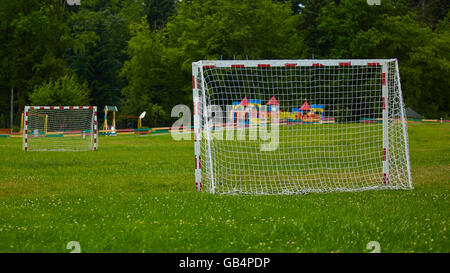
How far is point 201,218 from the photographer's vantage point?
773 centimetres

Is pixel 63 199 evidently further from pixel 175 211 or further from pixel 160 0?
pixel 160 0

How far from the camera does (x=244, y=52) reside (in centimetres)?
5634

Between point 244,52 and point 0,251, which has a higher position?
point 244,52

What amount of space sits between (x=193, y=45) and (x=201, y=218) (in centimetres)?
4913

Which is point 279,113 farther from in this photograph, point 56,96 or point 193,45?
point 193,45

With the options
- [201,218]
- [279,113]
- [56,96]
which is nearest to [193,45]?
[56,96]

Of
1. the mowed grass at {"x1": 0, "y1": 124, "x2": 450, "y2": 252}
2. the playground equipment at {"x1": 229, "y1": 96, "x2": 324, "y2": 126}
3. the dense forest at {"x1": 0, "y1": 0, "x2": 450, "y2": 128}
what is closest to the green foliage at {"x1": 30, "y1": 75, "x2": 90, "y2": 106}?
the dense forest at {"x1": 0, "y1": 0, "x2": 450, "y2": 128}

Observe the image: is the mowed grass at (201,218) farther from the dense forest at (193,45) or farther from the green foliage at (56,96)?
the dense forest at (193,45)

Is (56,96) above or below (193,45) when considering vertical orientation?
below

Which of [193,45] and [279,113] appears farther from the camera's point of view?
[193,45]

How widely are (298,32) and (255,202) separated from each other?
5499 centimetres

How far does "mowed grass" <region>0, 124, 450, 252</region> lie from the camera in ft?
20.6

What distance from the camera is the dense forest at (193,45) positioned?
2099 inches

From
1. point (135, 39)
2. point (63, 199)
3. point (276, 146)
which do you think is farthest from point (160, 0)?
point (63, 199)
